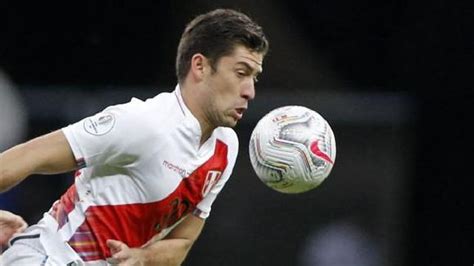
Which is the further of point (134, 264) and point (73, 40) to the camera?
point (73, 40)

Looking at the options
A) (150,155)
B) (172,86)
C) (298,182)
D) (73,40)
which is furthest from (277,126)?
(73,40)

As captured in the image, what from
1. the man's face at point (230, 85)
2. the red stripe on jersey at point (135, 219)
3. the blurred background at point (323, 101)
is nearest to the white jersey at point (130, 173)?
the red stripe on jersey at point (135, 219)

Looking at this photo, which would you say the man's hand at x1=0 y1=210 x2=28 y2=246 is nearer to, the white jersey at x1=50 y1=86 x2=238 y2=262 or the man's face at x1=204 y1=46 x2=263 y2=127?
the white jersey at x1=50 y1=86 x2=238 y2=262

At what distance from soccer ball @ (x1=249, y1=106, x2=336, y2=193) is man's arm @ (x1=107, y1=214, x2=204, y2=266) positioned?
0.39 meters

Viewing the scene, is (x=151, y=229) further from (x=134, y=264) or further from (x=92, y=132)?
(x=92, y=132)

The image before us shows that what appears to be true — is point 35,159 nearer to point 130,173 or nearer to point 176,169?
point 130,173

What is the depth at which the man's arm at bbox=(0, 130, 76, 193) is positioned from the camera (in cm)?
420

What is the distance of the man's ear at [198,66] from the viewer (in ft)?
15.5

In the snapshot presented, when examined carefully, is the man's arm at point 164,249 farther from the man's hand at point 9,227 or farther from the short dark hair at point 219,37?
the short dark hair at point 219,37

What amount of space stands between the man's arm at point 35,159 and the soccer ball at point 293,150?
0.84 metres

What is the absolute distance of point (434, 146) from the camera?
8.05 metres

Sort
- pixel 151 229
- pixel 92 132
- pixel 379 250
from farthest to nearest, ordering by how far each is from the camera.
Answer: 1. pixel 379 250
2. pixel 151 229
3. pixel 92 132

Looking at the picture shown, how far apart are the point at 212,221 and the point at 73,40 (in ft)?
5.35

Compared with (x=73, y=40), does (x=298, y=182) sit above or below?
above
